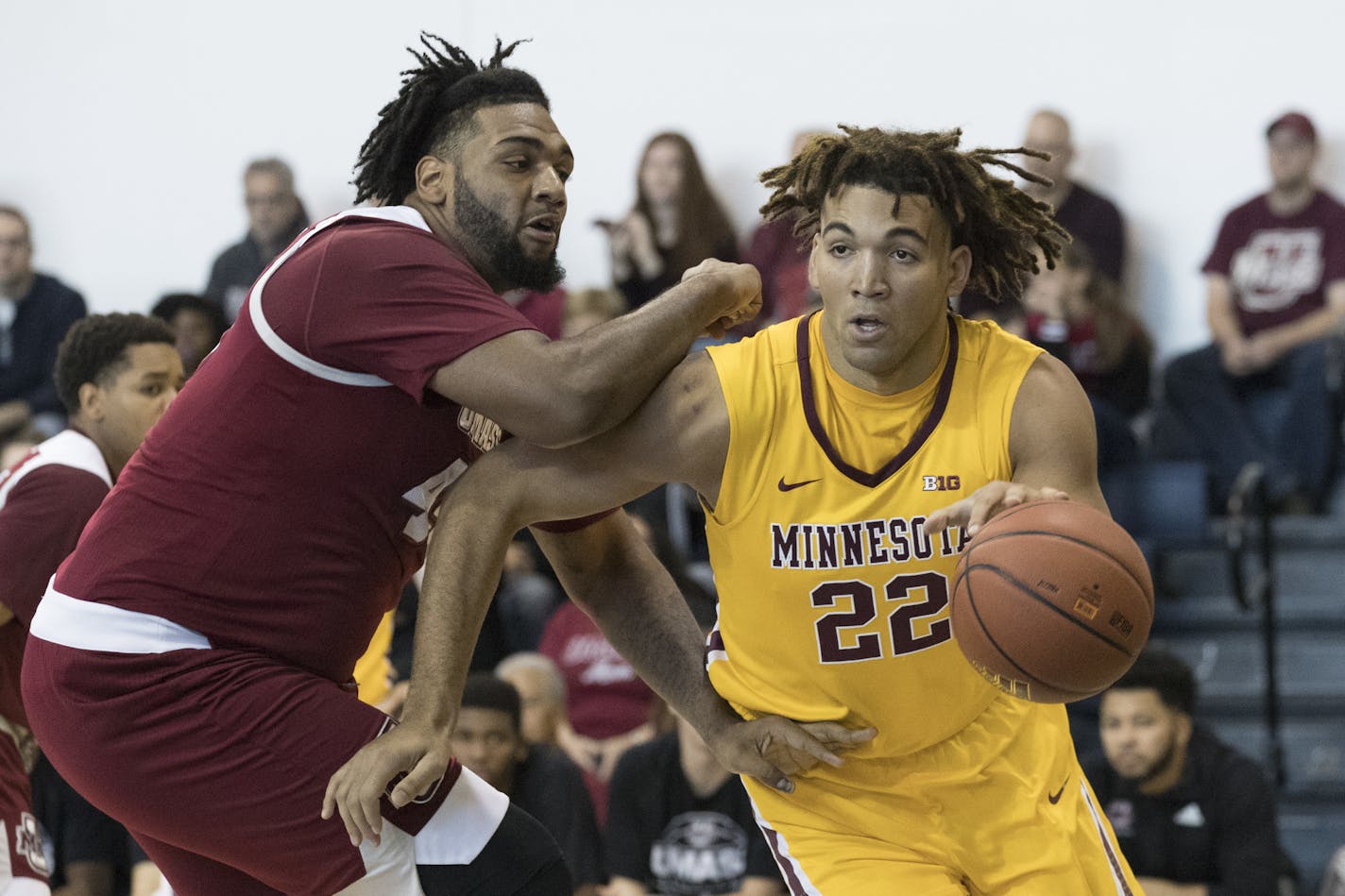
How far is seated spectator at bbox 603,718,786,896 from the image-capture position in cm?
623

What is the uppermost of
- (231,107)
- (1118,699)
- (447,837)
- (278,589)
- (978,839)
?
A: (231,107)

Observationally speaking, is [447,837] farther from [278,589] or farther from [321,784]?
[278,589]

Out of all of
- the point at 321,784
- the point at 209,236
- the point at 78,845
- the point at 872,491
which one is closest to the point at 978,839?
the point at 872,491

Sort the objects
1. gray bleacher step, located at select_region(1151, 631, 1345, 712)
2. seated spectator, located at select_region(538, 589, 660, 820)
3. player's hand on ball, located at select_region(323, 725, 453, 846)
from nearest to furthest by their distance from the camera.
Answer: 1. player's hand on ball, located at select_region(323, 725, 453, 846)
2. seated spectator, located at select_region(538, 589, 660, 820)
3. gray bleacher step, located at select_region(1151, 631, 1345, 712)

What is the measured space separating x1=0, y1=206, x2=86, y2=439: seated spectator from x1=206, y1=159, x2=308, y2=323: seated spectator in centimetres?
81

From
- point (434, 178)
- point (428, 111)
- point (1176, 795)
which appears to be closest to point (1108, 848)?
point (434, 178)

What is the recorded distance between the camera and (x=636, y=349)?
333 cm

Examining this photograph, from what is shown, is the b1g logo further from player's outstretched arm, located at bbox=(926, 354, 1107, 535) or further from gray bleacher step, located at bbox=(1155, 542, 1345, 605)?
gray bleacher step, located at bbox=(1155, 542, 1345, 605)

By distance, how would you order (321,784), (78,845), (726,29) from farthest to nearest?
(726,29) → (78,845) → (321,784)

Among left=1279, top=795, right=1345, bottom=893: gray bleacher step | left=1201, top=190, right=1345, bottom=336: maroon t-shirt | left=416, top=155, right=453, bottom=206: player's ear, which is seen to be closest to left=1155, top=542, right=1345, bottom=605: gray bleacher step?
left=1201, top=190, right=1345, bottom=336: maroon t-shirt

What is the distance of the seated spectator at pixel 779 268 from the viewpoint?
8.60 metres

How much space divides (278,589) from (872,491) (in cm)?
113

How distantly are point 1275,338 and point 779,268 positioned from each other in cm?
237

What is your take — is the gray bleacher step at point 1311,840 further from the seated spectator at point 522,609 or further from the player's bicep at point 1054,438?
the player's bicep at point 1054,438
